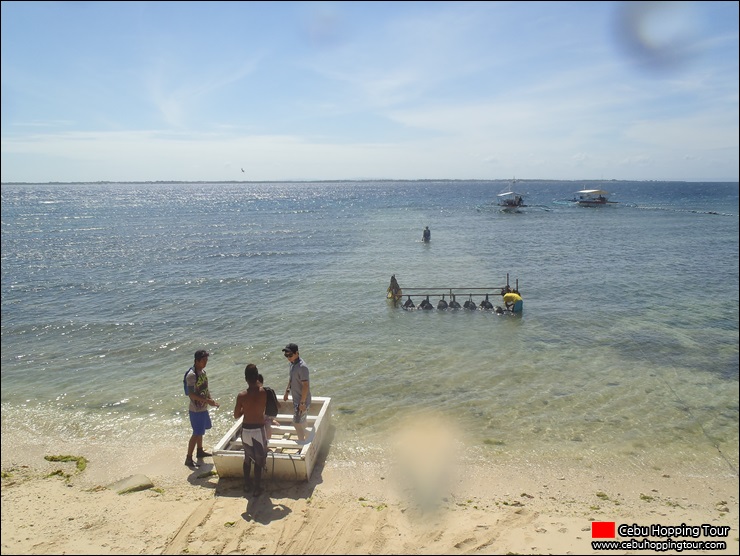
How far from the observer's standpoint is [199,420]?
356 inches

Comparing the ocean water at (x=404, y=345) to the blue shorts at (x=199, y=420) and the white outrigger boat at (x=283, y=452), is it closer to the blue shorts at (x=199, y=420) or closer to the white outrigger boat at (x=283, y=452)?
the white outrigger boat at (x=283, y=452)

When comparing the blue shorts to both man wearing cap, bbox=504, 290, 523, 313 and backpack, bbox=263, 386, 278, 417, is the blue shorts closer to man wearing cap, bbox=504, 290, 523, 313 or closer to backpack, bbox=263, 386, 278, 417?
backpack, bbox=263, 386, 278, 417

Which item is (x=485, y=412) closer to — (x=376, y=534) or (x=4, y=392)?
(x=376, y=534)

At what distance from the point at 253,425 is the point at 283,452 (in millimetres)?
1243

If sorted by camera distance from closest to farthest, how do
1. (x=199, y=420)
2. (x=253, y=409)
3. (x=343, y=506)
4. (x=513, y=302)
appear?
(x=253, y=409) < (x=343, y=506) < (x=199, y=420) < (x=513, y=302)

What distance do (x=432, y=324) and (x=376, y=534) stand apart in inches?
551

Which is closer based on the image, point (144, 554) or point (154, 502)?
point (144, 554)

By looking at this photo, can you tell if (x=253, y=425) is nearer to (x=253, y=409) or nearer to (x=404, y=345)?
(x=253, y=409)

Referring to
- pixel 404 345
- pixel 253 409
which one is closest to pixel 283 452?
pixel 253 409

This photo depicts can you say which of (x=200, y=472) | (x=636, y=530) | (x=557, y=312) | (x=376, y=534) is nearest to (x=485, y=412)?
(x=636, y=530)

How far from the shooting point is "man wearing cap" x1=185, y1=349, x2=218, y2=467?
28.0ft

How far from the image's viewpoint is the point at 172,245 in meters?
47.2

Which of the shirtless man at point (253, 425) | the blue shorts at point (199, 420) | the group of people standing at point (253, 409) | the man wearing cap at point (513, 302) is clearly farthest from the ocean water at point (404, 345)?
the shirtless man at point (253, 425)

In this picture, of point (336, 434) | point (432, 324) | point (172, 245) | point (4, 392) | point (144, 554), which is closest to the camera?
point (144, 554)
